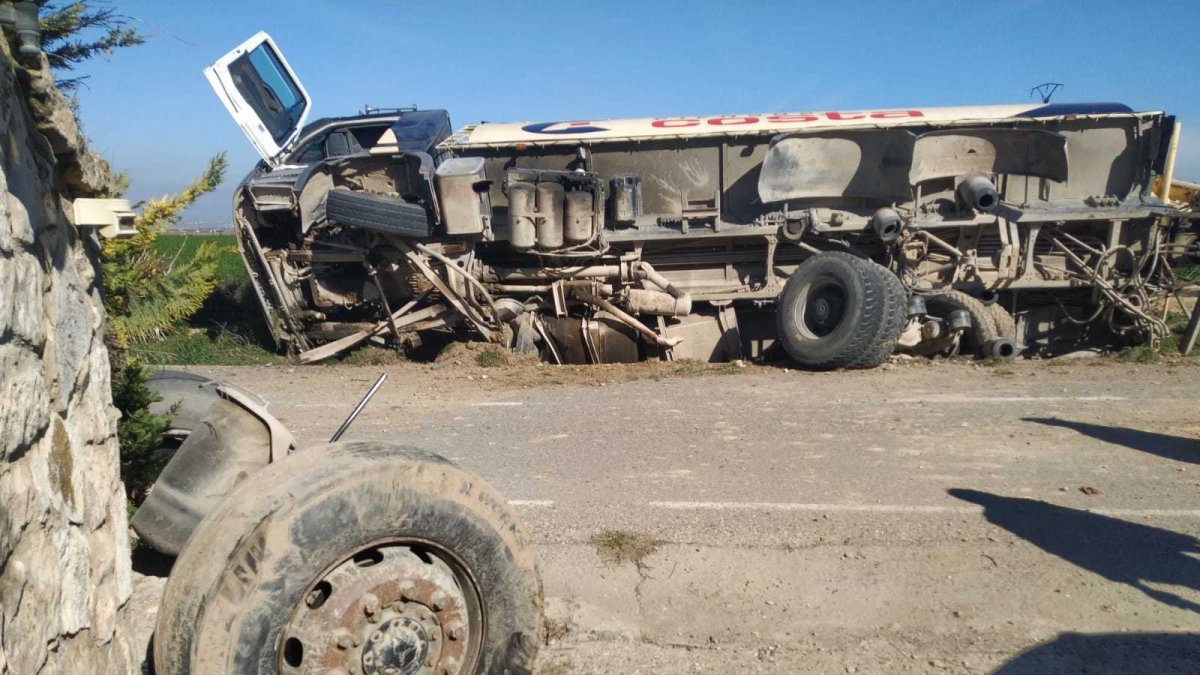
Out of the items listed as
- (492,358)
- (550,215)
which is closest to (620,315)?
(550,215)

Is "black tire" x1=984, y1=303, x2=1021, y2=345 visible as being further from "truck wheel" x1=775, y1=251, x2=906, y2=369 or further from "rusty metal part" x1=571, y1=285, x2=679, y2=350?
"rusty metal part" x1=571, y1=285, x2=679, y2=350

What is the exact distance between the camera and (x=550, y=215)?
955 centimetres

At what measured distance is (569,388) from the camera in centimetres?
820

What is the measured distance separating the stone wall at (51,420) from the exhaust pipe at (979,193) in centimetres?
902

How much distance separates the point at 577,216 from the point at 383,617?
753 centimetres

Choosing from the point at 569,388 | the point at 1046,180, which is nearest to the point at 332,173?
the point at 569,388

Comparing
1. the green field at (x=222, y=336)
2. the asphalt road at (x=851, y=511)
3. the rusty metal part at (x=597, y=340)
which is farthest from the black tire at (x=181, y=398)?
the rusty metal part at (x=597, y=340)

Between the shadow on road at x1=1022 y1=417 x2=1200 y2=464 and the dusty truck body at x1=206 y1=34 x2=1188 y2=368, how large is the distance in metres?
3.01

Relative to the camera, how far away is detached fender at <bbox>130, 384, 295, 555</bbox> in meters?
3.21

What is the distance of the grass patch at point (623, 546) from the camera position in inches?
165

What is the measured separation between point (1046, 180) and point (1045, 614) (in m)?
7.89

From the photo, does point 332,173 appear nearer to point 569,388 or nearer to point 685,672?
point 569,388

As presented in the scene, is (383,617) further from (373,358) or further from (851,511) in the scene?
(373,358)

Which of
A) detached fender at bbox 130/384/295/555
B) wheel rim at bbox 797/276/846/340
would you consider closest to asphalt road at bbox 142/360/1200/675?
wheel rim at bbox 797/276/846/340
